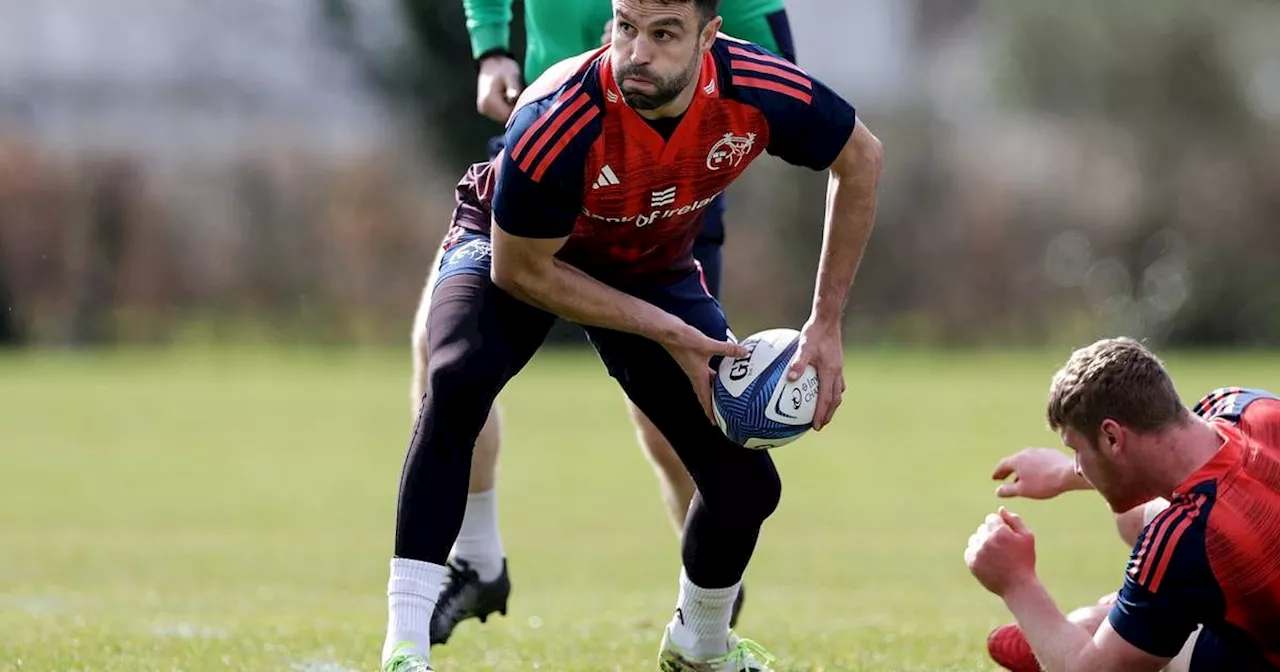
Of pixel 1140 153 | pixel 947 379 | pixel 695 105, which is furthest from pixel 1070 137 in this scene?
pixel 695 105

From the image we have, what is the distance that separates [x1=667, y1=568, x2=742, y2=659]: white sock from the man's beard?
1666 millimetres

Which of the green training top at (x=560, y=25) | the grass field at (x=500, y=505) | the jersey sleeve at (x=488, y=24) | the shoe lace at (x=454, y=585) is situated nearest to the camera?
the shoe lace at (x=454, y=585)

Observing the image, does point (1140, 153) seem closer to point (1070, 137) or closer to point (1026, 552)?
point (1070, 137)

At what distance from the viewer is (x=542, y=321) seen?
16.3ft

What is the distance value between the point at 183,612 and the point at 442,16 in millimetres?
25937

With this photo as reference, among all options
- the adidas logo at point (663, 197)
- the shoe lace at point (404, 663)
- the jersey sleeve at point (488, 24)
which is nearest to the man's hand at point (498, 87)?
the jersey sleeve at point (488, 24)

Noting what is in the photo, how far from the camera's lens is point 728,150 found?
4.74 m

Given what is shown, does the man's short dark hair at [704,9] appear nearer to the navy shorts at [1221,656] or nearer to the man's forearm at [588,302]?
the man's forearm at [588,302]

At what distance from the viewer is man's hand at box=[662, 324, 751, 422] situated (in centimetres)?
478

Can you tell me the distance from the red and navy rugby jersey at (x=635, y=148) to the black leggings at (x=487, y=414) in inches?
10.7

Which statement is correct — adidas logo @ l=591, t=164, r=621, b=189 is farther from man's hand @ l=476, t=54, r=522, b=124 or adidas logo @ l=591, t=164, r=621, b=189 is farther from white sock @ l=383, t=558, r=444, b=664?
man's hand @ l=476, t=54, r=522, b=124

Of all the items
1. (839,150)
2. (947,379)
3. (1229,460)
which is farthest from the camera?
(947,379)

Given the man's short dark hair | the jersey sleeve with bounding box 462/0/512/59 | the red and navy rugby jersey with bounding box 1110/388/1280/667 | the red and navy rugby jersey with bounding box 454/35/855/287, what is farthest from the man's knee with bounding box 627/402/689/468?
the red and navy rugby jersey with bounding box 1110/388/1280/667

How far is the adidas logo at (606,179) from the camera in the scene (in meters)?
4.58
